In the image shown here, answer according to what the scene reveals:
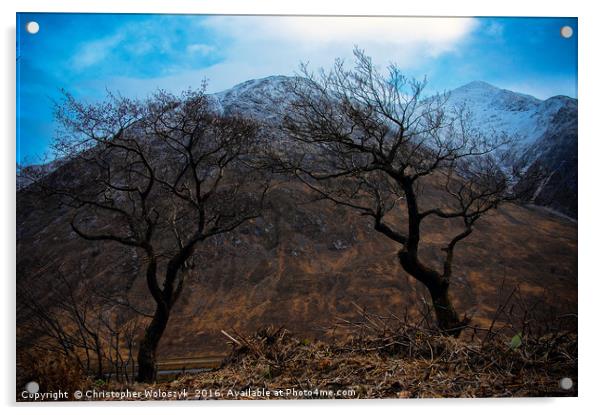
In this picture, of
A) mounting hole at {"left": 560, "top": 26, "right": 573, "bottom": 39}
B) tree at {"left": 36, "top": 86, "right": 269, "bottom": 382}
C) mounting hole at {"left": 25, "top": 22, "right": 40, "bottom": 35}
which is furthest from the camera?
tree at {"left": 36, "top": 86, "right": 269, "bottom": 382}

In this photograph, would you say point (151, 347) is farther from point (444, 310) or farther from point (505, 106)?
point (505, 106)

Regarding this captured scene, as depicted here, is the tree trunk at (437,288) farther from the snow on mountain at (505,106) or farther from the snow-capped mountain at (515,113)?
the snow on mountain at (505,106)

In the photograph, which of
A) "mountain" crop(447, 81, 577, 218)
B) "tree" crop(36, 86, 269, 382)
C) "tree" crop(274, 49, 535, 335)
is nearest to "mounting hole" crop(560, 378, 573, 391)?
"tree" crop(274, 49, 535, 335)

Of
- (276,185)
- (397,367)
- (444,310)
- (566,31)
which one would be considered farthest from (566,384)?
(276,185)

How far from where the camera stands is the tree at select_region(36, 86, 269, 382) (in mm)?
6441

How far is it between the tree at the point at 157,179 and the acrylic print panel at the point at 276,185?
0.02m

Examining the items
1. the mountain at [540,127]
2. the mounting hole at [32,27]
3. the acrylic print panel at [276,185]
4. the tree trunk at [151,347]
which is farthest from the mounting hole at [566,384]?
the mounting hole at [32,27]

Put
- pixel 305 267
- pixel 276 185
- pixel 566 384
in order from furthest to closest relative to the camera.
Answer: pixel 305 267 < pixel 276 185 < pixel 566 384

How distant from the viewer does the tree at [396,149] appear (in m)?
6.52

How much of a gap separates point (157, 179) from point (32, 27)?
1.91 metres

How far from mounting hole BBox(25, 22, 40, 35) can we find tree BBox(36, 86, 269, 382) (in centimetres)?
78

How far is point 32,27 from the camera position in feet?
18.9

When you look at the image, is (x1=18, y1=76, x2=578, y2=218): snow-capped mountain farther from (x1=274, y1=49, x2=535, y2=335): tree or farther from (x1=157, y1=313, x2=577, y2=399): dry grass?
(x1=157, y1=313, x2=577, y2=399): dry grass

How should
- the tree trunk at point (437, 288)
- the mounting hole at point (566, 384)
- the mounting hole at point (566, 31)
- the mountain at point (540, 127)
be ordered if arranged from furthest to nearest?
the tree trunk at point (437, 288)
the mountain at point (540, 127)
the mounting hole at point (566, 31)
the mounting hole at point (566, 384)
